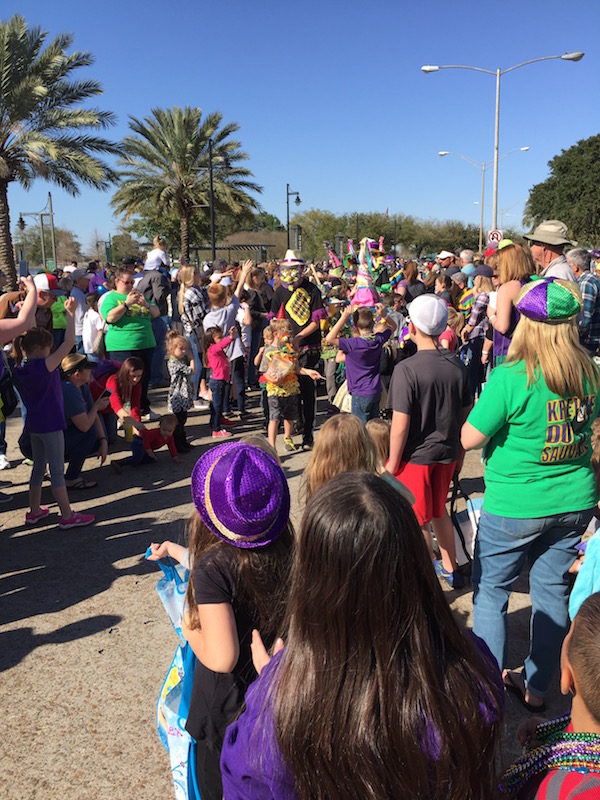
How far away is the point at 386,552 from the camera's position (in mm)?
1208

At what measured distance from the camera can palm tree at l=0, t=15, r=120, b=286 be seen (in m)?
16.5

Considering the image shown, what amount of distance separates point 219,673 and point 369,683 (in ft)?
2.86

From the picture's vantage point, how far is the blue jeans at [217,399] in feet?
24.2

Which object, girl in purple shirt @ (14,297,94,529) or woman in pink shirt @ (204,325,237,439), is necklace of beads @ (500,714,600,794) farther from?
woman in pink shirt @ (204,325,237,439)

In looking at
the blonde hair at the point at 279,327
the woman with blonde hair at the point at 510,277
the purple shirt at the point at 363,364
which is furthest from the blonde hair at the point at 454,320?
the woman with blonde hair at the point at 510,277

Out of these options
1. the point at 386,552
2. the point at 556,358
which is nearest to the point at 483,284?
the point at 556,358

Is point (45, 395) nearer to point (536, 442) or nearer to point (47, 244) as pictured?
point (536, 442)

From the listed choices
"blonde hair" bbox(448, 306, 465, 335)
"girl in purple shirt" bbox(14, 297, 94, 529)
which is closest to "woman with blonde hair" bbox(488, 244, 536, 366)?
"blonde hair" bbox(448, 306, 465, 335)

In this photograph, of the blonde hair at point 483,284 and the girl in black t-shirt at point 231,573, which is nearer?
the girl in black t-shirt at point 231,573

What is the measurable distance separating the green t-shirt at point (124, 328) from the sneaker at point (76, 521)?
2979mm

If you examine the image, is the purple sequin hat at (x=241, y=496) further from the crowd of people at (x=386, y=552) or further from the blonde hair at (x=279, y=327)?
the blonde hair at (x=279, y=327)

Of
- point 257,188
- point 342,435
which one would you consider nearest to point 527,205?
point 257,188

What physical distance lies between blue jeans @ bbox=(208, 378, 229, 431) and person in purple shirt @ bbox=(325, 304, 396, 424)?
5.69ft

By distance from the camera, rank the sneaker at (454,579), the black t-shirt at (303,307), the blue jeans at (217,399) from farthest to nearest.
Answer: the blue jeans at (217,399), the black t-shirt at (303,307), the sneaker at (454,579)
